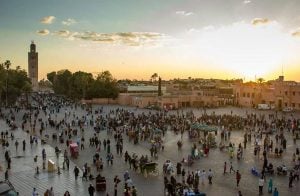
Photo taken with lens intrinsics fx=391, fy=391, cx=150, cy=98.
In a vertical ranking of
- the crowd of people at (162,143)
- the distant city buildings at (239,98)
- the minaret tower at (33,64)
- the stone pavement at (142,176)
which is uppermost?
the minaret tower at (33,64)

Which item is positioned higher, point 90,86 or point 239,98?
point 90,86

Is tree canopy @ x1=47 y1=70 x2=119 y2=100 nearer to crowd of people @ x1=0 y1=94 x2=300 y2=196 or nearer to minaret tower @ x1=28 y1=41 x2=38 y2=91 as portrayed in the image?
crowd of people @ x1=0 y1=94 x2=300 y2=196

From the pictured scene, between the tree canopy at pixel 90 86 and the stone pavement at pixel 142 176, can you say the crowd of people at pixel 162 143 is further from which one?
the tree canopy at pixel 90 86

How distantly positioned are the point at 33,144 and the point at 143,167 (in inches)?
507

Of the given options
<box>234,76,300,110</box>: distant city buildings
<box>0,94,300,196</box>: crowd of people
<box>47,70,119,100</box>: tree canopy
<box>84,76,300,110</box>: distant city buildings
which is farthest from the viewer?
<box>47,70,119,100</box>: tree canopy

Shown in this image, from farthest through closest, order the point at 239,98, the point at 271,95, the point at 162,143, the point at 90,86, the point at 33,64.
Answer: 1. the point at 33,64
2. the point at 90,86
3. the point at 239,98
4. the point at 271,95
5. the point at 162,143

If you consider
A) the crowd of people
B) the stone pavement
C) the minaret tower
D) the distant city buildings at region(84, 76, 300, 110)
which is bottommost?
the stone pavement

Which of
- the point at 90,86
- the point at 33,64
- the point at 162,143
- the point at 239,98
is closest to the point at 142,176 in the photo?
the point at 162,143

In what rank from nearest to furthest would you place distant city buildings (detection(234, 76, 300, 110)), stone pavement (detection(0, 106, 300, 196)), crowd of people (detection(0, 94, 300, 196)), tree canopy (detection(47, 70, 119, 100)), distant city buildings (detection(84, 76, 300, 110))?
stone pavement (detection(0, 106, 300, 196))
crowd of people (detection(0, 94, 300, 196))
distant city buildings (detection(234, 76, 300, 110))
distant city buildings (detection(84, 76, 300, 110))
tree canopy (detection(47, 70, 119, 100))

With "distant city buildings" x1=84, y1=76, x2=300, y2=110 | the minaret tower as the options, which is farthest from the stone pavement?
the minaret tower

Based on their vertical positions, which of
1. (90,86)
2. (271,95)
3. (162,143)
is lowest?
(162,143)

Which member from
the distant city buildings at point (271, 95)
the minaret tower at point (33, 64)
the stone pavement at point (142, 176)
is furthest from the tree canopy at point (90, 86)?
the minaret tower at point (33, 64)

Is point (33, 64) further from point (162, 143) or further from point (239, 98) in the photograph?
point (162, 143)

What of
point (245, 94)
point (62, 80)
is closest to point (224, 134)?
point (245, 94)
